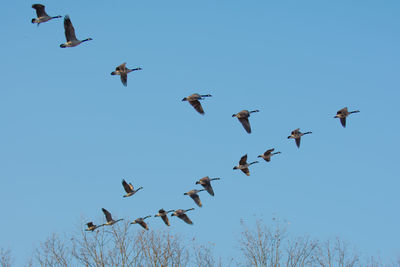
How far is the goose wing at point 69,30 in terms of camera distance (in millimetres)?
22281

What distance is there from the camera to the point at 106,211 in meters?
25.6

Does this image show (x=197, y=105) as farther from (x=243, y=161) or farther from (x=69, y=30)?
(x=69, y=30)

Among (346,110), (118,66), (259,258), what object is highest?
(118,66)

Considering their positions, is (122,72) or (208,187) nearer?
(122,72)

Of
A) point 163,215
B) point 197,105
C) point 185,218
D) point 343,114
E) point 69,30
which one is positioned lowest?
point 185,218

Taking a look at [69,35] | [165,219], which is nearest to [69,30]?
[69,35]

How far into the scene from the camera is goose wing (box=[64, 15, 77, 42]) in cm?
2228

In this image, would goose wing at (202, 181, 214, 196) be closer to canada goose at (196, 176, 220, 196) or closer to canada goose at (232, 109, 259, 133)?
canada goose at (196, 176, 220, 196)

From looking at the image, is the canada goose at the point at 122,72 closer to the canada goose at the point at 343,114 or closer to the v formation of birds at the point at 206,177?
the v formation of birds at the point at 206,177

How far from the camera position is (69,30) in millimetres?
22453

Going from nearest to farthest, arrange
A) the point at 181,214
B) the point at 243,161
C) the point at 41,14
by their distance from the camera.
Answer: the point at 41,14, the point at 243,161, the point at 181,214

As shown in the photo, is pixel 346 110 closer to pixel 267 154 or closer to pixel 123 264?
pixel 267 154

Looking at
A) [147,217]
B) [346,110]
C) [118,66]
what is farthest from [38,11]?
[346,110]

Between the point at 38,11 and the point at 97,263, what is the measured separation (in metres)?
15.7
